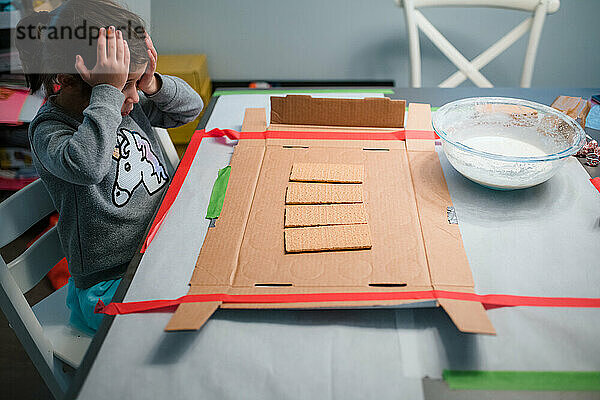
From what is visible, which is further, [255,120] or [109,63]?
[255,120]

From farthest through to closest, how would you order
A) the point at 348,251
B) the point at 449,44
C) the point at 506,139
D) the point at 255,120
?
the point at 449,44
the point at 255,120
the point at 506,139
the point at 348,251

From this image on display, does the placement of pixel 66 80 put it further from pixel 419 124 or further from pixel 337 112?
pixel 419 124

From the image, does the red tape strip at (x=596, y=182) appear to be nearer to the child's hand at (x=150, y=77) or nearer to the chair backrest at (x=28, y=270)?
the child's hand at (x=150, y=77)

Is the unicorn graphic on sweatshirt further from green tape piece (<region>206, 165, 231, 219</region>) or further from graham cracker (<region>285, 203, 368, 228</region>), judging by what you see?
graham cracker (<region>285, 203, 368, 228</region>)

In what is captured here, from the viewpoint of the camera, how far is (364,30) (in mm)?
2365

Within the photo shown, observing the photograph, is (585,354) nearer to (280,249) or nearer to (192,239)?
(280,249)

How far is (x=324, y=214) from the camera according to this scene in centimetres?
79

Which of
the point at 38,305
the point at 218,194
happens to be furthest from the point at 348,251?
the point at 38,305

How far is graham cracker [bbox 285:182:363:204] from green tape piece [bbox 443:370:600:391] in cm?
35

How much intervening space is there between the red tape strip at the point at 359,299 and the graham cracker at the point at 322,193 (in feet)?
0.72

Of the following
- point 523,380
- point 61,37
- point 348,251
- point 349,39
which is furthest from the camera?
point 349,39

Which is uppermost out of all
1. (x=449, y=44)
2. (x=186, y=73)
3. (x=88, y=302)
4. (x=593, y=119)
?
(x=186, y=73)

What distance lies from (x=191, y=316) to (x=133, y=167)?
1.60ft

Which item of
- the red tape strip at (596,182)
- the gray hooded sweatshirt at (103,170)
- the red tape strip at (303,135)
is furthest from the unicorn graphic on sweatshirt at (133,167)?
the red tape strip at (596,182)
